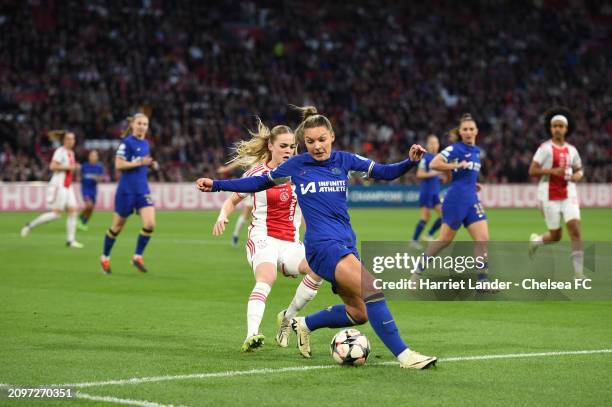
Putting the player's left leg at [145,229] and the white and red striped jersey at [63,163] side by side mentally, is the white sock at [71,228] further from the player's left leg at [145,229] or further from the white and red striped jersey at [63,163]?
the player's left leg at [145,229]

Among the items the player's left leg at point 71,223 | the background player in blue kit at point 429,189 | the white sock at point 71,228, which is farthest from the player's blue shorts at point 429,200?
the white sock at point 71,228

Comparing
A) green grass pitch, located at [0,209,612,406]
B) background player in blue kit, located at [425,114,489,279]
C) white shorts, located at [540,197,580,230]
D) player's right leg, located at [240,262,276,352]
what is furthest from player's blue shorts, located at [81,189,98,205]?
player's right leg, located at [240,262,276,352]

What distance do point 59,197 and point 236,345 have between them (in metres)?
14.1

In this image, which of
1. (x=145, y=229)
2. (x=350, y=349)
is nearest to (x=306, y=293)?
(x=350, y=349)

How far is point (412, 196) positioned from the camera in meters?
40.5

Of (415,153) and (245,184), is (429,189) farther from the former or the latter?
(415,153)

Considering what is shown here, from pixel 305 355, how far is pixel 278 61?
39.0 metres

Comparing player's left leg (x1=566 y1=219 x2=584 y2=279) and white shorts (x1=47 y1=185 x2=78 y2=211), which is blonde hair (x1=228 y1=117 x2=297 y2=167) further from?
white shorts (x1=47 y1=185 x2=78 y2=211)

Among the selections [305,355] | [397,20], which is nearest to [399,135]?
[397,20]

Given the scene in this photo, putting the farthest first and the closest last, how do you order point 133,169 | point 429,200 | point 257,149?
point 429,200 < point 133,169 < point 257,149

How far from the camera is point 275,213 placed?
9.63 m

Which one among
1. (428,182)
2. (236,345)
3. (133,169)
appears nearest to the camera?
(236,345)

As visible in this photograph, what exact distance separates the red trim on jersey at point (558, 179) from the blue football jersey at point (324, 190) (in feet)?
22.2

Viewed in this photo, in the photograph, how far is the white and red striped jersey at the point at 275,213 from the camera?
9531 millimetres
